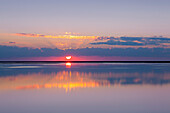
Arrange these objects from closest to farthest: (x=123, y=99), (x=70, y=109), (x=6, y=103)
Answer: (x=70, y=109) < (x=6, y=103) < (x=123, y=99)

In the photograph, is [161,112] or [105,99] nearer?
[161,112]

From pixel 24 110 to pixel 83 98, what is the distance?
3.14 metres

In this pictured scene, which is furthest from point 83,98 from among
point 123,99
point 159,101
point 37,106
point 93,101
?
point 159,101

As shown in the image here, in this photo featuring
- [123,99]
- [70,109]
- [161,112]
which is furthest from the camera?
[123,99]

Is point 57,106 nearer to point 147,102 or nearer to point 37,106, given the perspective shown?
point 37,106

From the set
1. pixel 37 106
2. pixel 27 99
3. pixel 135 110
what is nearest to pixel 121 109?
pixel 135 110

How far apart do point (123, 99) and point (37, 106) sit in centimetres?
365

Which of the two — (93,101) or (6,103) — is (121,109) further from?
(6,103)

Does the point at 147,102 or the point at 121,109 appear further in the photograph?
the point at 147,102

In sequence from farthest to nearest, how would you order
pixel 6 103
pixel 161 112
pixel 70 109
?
1. pixel 6 103
2. pixel 70 109
3. pixel 161 112

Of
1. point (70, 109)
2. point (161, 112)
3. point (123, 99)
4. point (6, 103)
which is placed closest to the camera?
point (161, 112)

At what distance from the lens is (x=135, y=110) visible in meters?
8.91

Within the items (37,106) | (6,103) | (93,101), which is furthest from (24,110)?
(93,101)

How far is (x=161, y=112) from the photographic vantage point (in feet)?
28.5
